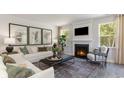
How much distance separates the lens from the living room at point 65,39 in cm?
409

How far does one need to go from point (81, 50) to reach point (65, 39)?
4.71ft

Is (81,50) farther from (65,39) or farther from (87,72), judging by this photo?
(87,72)

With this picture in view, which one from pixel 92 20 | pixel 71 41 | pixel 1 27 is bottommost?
pixel 71 41

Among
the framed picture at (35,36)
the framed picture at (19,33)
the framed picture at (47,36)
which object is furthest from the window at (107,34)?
the framed picture at (19,33)

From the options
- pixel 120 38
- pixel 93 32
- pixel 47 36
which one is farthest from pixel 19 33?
pixel 120 38

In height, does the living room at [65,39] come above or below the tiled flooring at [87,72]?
above

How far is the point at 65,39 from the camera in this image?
6.97m

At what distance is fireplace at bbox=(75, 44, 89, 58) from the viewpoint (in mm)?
5859

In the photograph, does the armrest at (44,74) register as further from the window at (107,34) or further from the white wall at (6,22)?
the window at (107,34)

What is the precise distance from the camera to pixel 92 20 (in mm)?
5477
